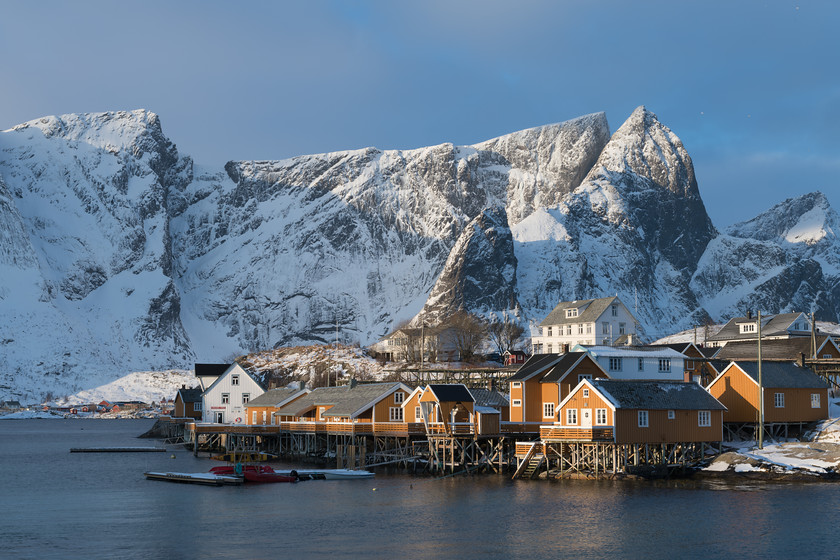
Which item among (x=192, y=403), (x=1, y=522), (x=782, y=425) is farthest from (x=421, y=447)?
(x=192, y=403)

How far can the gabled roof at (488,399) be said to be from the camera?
8606 cm

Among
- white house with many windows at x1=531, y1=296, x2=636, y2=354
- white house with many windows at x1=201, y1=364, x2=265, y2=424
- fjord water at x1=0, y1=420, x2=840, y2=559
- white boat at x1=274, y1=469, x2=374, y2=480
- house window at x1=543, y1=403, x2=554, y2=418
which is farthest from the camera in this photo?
white house with many windows at x1=531, y1=296, x2=636, y2=354

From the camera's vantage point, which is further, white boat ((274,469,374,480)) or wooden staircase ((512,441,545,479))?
white boat ((274,469,374,480))

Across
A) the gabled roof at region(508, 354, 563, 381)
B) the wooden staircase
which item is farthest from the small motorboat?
the gabled roof at region(508, 354, 563, 381)

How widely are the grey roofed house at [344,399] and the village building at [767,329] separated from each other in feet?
177

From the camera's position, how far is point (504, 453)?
278ft

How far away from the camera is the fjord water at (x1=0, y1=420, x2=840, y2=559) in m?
50.0

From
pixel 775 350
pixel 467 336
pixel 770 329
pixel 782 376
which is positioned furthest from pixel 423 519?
pixel 467 336

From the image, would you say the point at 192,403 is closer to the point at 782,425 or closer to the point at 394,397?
the point at 394,397

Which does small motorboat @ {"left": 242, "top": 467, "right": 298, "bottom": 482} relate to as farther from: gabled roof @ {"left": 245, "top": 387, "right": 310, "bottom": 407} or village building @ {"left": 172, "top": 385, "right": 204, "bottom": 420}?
village building @ {"left": 172, "top": 385, "right": 204, "bottom": 420}

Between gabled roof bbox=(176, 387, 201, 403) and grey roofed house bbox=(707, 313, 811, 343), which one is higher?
grey roofed house bbox=(707, 313, 811, 343)

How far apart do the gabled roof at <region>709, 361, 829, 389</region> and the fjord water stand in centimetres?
1581

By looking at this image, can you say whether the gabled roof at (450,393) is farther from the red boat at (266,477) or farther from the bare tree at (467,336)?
the bare tree at (467,336)

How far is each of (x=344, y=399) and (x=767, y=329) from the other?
65.1m
